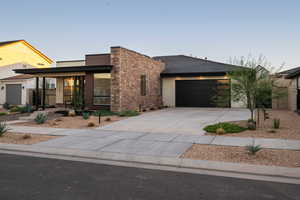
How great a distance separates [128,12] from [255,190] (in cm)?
1884

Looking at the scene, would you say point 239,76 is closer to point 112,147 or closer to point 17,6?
point 112,147

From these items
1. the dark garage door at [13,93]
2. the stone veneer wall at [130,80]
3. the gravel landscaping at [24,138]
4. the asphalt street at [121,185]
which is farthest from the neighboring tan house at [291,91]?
the dark garage door at [13,93]

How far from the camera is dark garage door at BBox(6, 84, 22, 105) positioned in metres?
24.0

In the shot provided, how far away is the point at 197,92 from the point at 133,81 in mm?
8407

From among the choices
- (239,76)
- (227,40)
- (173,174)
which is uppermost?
(227,40)

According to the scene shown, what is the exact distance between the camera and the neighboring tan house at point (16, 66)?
24.0 meters

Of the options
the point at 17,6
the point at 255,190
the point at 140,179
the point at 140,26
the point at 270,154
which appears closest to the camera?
the point at 255,190

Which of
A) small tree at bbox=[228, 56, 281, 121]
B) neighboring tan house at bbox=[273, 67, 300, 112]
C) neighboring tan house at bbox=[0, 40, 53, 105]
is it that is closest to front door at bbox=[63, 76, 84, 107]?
neighboring tan house at bbox=[0, 40, 53, 105]

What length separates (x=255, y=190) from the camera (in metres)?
3.80

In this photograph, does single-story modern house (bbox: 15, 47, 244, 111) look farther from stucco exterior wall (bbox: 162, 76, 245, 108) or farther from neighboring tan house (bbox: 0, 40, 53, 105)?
neighboring tan house (bbox: 0, 40, 53, 105)

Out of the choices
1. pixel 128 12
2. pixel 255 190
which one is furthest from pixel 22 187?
pixel 128 12

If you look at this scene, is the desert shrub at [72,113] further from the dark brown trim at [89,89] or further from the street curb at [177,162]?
the street curb at [177,162]

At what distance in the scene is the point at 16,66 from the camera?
93.1ft

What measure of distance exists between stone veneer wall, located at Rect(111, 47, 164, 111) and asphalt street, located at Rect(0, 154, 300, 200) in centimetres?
1148
